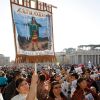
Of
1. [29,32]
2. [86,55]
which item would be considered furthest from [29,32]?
[86,55]

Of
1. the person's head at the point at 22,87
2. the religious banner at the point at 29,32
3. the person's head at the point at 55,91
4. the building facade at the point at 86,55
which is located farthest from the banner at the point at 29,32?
the building facade at the point at 86,55

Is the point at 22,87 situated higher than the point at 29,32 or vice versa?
the point at 29,32

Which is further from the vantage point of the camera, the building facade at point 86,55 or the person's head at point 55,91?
the building facade at point 86,55

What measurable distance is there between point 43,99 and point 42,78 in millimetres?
1710

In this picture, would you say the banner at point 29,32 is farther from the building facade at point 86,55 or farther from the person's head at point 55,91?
the building facade at point 86,55

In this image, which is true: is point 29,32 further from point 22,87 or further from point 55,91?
point 55,91

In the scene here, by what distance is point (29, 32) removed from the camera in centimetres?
619

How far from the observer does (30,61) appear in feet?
20.4

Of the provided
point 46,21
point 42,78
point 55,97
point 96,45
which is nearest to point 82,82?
point 55,97

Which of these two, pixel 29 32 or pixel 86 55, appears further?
pixel 86 55

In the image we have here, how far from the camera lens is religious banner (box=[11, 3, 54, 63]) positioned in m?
6.17

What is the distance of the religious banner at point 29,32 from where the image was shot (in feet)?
20.2

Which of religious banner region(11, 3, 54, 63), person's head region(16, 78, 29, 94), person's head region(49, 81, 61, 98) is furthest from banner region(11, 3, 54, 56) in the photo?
person's head region(49, 81, 61, 98)

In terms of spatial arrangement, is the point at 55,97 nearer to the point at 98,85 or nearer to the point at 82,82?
the point at 82,82
